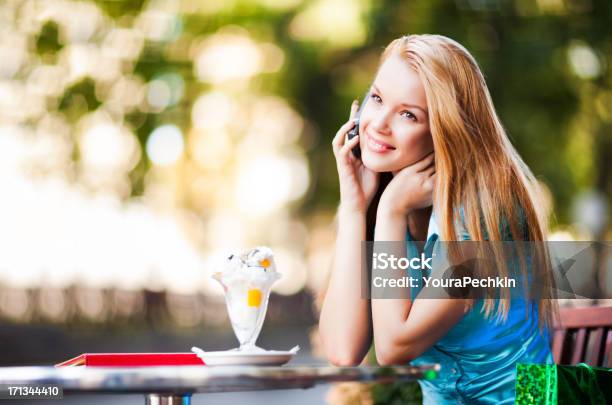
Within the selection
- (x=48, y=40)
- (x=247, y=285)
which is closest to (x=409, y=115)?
(x=247, y=285)

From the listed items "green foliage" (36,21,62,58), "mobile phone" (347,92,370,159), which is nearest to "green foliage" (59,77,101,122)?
"green foliage" (36,21,62,58)

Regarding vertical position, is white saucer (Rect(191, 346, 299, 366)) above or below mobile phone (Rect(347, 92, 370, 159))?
below

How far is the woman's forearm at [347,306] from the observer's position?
8.20 ft

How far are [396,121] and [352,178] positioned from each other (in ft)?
0.79

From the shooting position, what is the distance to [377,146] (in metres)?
2.54

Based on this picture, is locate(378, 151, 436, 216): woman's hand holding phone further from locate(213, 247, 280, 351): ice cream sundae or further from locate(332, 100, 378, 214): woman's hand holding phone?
locate(213, 247, 280, 351): ice cream sundae

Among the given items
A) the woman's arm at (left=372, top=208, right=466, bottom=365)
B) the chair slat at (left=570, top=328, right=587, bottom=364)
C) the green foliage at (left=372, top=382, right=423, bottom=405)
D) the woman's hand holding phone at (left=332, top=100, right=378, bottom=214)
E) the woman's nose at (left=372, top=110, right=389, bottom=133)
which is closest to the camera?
the woman's arm at (left=372, top=208, right=466, bottom=365)

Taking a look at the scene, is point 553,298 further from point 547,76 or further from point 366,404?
point 547,76

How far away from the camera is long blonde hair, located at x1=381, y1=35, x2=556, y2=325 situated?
237cm

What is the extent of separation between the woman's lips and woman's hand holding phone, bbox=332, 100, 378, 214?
0.12m

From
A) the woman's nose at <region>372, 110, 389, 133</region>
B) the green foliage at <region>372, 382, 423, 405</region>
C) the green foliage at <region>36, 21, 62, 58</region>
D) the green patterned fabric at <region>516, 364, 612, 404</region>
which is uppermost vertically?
the green foliage at <region>36, 21, 62, 58</region>

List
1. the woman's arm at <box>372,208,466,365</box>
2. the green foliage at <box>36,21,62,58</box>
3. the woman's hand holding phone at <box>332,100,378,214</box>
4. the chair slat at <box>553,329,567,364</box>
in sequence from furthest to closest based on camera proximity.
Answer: the green foliage at <box>36,21,62,58</box>, the chair slat at <box>553,329,567,364</box>, the woman's hand holding phone at <box>332,100,378,214</box>, the woman's arm at <box>372,208,466,365</box>

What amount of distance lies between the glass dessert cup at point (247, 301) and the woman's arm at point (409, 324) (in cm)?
27

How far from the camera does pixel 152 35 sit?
1376 cm
